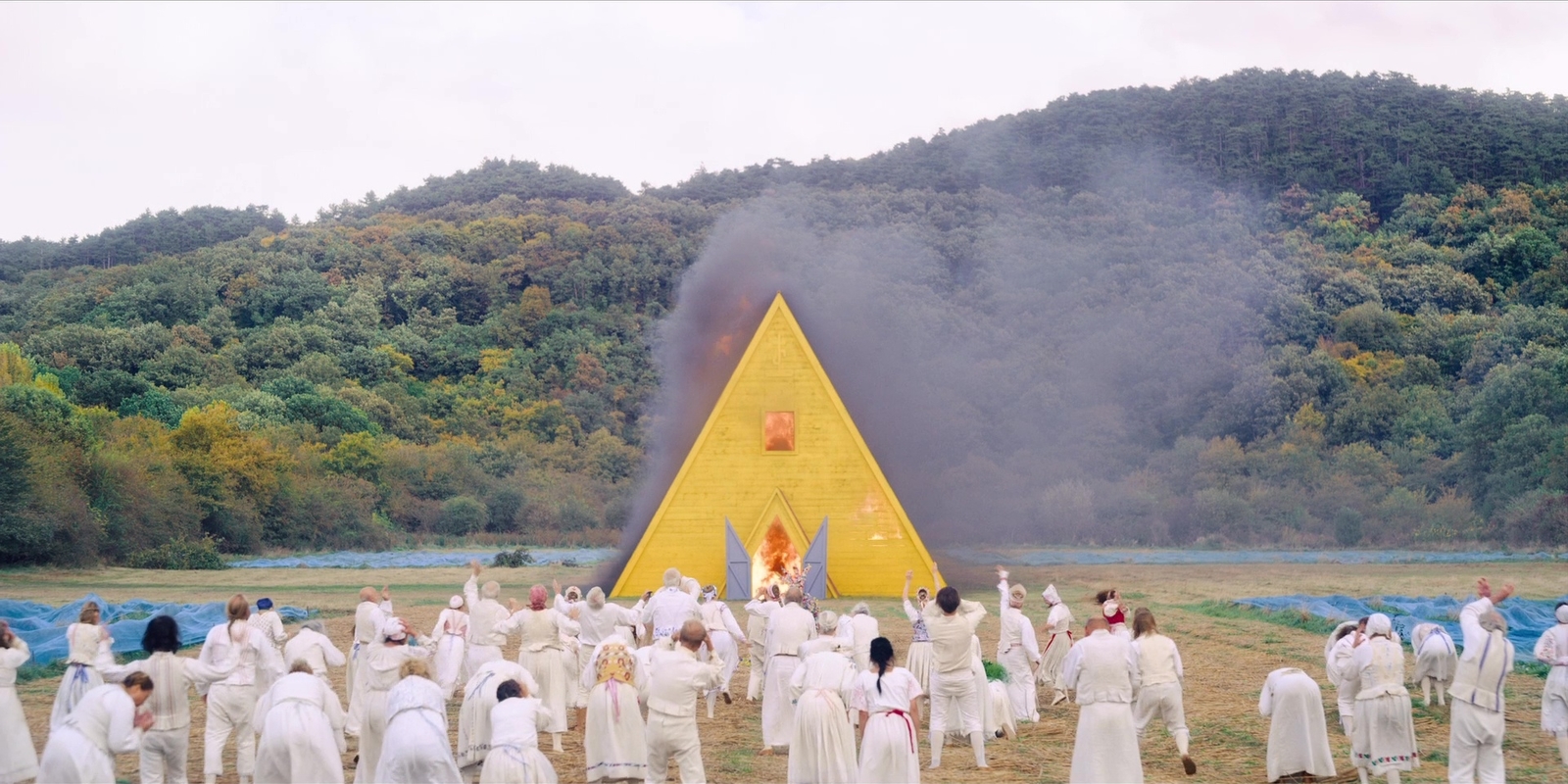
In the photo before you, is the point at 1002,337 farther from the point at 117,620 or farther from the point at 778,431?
the point at 117,620

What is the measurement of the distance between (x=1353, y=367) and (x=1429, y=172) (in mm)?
30618

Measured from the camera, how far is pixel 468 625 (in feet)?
53.4

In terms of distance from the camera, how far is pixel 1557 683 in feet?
43.0

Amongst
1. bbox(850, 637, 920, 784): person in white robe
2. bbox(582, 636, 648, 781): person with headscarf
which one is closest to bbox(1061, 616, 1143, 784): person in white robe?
bbox(850, 637, 920, 784): person in white robe

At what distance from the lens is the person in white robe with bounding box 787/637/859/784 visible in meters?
11.3

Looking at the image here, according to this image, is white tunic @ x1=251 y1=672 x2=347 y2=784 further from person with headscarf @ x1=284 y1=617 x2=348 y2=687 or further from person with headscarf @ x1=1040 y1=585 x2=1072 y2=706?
person with headscarf @ x1=1040 y1=585 x2=1072 y2=706

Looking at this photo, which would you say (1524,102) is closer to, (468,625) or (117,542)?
(117,542)

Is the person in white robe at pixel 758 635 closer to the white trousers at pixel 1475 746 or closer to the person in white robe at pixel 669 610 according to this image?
the person in white robe at pixel 669 610

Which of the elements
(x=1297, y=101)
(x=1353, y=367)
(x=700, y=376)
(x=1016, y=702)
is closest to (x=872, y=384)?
(x=700, y=376)

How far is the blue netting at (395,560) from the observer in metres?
42.3

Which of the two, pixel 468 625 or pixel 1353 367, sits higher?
pixel 1353 367

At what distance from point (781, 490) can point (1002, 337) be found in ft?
149

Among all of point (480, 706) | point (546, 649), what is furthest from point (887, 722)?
point (546, 649)

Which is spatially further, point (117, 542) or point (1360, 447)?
point (1360, 447)
